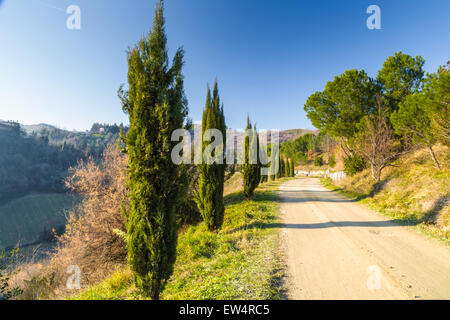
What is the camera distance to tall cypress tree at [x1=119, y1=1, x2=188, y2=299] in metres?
3.35

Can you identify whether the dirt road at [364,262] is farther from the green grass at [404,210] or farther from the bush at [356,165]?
the bush at [356,165]

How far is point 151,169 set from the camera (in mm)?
3393

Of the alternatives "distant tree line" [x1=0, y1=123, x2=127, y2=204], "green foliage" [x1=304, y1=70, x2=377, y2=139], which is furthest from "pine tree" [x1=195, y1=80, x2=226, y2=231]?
"distant tree line" [x1=0, y1=123, x2=127, y2=204]

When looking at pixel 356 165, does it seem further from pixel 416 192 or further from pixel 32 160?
pixel 32 160

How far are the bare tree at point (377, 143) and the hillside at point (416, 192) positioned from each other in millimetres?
874

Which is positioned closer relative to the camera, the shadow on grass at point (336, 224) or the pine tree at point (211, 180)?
the shadow on grass at point (336, 224)

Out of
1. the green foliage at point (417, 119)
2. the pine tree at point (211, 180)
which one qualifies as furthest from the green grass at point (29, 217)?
the green foliage at point (417, 119)

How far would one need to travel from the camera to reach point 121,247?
25.1 feet

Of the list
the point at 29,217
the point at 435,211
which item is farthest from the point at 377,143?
the point at 29,217

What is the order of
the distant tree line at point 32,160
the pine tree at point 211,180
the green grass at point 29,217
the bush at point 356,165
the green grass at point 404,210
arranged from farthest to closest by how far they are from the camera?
the distant tree line at point 32,160 < the green grass at point 29,217 < the bush at point 356,165 < the pine tree at point 211,180 < the green grass at point 404,210

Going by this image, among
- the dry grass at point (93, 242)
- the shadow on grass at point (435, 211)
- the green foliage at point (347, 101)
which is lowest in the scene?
the dry grass at point (93, 242)

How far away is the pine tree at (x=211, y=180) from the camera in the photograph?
7160 millimetres

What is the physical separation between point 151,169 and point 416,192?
11688mm
